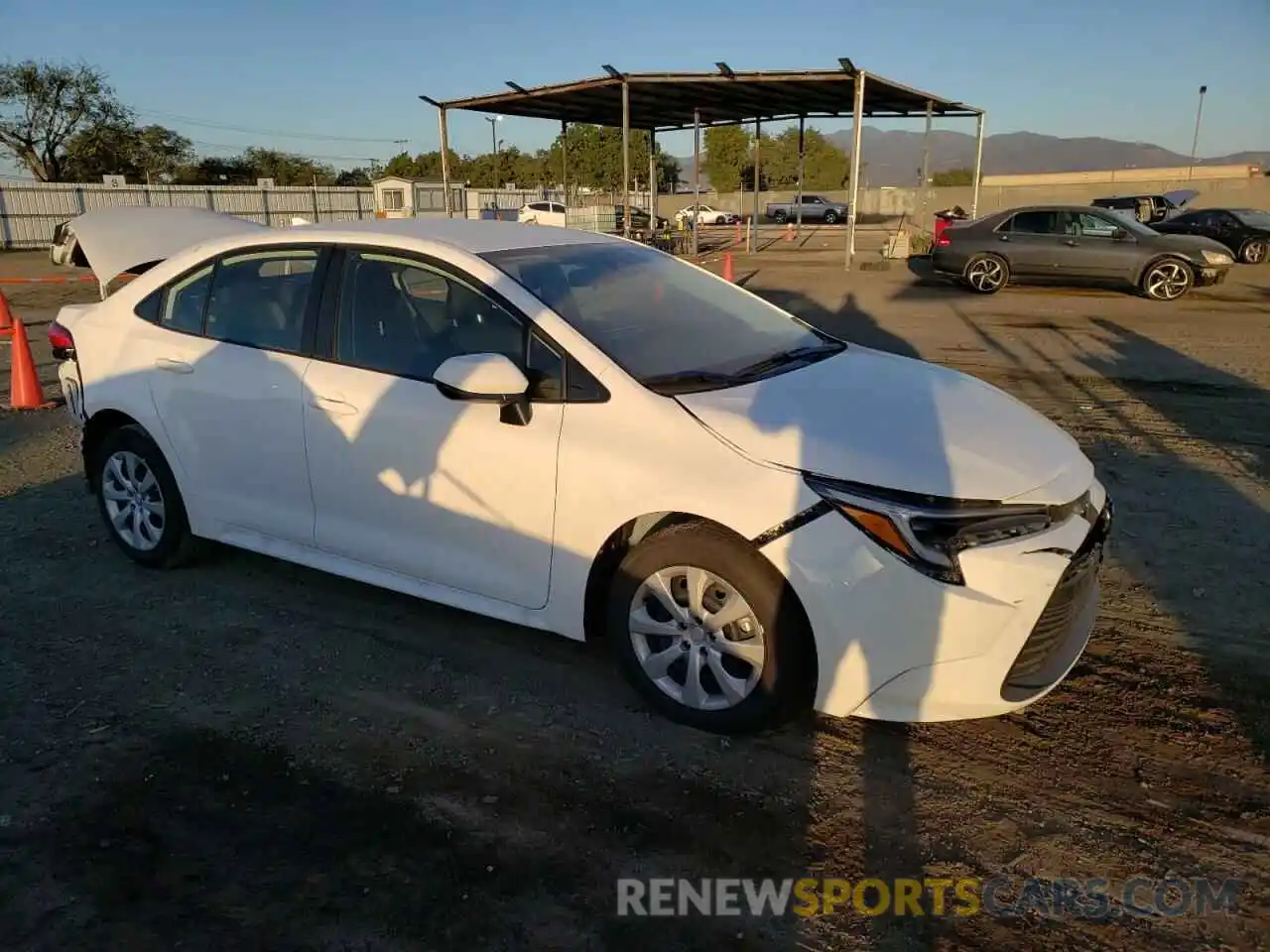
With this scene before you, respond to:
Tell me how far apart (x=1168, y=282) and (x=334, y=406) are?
1677cm

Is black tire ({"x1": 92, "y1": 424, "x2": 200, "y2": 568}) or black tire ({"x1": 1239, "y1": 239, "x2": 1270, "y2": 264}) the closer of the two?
black tire ({"x1": 92, "y1": 424, "x2": 200, "y2": 568})

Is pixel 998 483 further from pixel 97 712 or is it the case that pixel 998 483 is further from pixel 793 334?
pixel 97 712

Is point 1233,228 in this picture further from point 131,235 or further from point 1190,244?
point 131,235

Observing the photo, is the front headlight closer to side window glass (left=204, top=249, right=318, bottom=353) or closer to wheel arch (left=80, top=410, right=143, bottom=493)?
side window glass (left=204, top=249, right=318, bottom=353)

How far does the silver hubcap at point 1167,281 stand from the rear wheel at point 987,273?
2.45 m

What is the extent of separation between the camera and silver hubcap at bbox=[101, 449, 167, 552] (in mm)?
4695

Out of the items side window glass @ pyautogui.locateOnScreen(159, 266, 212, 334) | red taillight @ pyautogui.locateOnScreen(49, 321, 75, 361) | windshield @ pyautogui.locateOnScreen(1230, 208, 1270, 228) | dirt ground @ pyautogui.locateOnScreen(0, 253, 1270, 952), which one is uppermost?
windshield @ pyautogui.locateOnScreen(1230, 208, 1270, 228)

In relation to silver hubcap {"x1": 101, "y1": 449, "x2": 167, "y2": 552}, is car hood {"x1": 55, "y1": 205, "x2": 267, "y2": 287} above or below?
above

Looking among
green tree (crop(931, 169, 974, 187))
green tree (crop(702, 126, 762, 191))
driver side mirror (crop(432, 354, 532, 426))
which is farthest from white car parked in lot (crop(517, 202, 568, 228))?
green tree (crop(931, 169, 974, 187))

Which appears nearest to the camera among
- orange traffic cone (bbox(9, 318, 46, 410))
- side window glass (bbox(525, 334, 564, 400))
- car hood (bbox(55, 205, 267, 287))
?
side window glass (bbox(525, 334, 564, 400))

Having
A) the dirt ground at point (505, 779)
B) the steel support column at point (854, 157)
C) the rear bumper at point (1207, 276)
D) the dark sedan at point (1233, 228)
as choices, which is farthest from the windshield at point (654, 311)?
the dark sedan at point (1233, 228)

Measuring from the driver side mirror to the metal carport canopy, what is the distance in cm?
2032

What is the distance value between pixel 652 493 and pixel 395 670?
4.61 feet

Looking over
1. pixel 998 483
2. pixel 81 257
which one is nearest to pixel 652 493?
pixel 998 483
